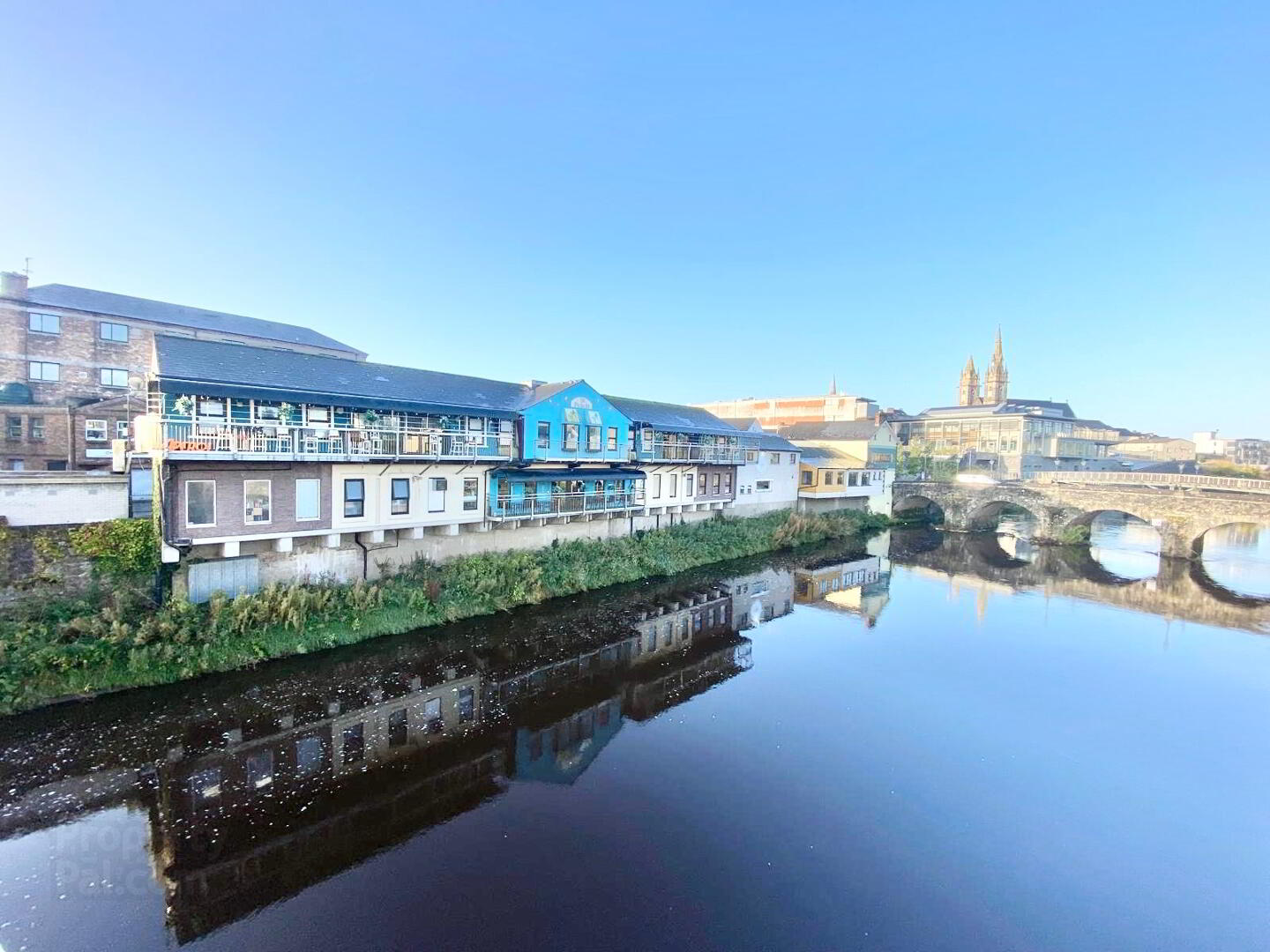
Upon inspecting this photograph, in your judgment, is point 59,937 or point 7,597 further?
point 7,597

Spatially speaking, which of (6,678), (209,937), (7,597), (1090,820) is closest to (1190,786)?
(1090,820)

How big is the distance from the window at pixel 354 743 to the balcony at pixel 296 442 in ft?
28.8

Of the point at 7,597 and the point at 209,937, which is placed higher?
the point at 7,597

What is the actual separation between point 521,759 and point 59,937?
7790 millimetres

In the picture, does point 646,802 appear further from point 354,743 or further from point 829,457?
point 829,457

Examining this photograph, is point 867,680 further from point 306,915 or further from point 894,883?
point 306,915

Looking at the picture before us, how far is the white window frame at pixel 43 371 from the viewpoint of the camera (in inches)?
1315

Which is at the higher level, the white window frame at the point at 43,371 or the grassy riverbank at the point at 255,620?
the white window frame at the point at 43,371

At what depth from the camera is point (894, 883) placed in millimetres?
10195

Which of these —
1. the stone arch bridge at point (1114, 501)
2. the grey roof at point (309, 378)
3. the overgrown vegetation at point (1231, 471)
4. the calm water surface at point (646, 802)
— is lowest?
the calm water surface at point (646, 802)

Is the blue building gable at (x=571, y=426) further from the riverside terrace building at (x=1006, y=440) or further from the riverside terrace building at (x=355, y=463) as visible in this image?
the riverside terrace building at (x=1006, y=440)

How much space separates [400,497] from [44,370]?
94.2 feet

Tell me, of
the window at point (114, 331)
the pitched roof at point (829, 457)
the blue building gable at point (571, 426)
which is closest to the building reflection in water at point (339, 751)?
the blue building gable at point (571, 426)

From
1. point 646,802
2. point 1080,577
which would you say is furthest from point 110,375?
point 1080,577
